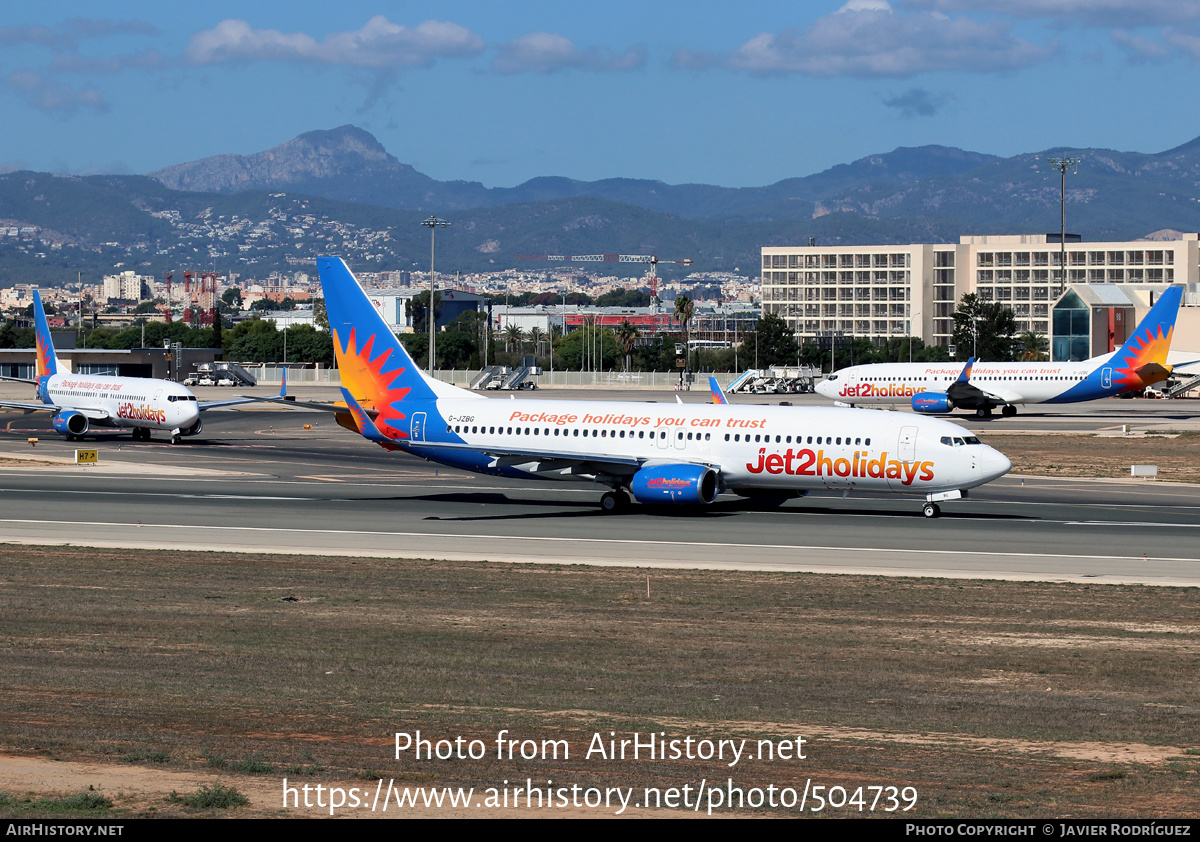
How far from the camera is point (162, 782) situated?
1424 centimetres

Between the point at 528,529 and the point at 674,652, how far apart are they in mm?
19448

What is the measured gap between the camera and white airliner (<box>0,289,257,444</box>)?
7800 cm

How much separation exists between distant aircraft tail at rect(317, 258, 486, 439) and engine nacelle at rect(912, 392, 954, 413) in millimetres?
64246

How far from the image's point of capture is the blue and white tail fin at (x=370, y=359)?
5012cm

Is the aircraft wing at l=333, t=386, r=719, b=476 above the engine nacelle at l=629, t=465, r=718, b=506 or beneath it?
above

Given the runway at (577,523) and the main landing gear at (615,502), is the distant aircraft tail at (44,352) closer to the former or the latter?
the runway at (577,523)

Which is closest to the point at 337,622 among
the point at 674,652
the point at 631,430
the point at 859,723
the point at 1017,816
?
the point at 674,652

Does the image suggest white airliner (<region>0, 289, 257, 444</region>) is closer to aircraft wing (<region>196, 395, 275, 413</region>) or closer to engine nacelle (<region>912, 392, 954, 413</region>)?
aircraft wing (<region>196, 395, 275, 413</region>)

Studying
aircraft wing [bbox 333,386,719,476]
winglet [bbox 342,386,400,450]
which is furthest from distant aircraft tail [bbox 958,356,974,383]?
winglet [bbox 342,386,400,450]

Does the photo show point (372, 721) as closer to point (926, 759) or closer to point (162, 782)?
point (162, 782)

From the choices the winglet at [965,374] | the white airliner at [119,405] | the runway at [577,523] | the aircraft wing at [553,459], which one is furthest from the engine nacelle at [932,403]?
the aircraft wing at [553,459]

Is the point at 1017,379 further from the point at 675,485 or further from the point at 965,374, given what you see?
the point at 675,485

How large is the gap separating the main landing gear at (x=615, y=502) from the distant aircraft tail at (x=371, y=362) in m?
6.70

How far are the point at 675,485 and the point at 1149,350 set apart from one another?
224ft
